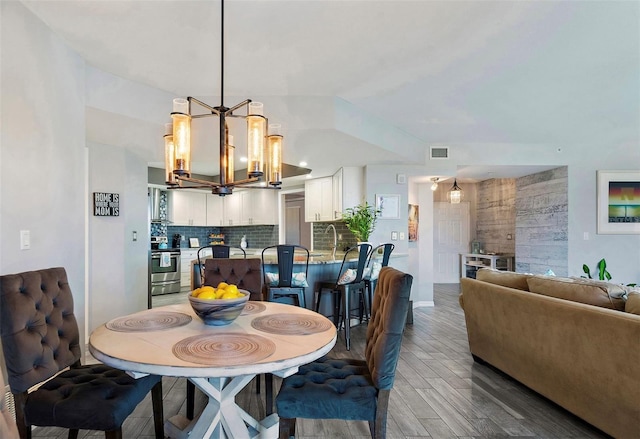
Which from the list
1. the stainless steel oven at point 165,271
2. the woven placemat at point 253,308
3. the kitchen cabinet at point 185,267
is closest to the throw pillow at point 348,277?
the woven placemat at point 253,308

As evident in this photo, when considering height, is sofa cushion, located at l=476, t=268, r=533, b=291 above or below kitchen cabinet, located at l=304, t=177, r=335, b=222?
below

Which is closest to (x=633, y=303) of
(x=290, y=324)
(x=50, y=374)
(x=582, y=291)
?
(x=582, y=291)

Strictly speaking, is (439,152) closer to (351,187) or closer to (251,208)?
(351,187)

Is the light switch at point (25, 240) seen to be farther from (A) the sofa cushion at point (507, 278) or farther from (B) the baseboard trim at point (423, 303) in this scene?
(B) the baseboard trim at point (423, 303)

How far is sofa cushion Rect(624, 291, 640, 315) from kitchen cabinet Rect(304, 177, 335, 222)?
167 inches

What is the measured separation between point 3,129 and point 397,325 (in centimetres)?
239

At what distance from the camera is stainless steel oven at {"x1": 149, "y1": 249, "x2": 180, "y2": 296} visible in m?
6.52

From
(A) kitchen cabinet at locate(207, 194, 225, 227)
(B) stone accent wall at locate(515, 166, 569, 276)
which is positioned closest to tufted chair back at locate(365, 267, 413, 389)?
(B) stone accent wall at locate(515, 166, 569, 276)

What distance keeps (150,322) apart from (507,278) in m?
2.68

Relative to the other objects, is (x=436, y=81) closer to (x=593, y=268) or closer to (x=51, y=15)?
(x=51, y=15)

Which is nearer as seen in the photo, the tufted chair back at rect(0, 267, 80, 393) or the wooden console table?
the tufted chair back at rect(0, 267, 80, 393)

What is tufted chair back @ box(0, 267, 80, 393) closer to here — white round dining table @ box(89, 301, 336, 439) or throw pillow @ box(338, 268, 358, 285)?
white round dining table @ box(89, 301, 336, 439)

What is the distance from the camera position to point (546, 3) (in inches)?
88.8

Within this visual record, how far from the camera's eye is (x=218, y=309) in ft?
5.44
